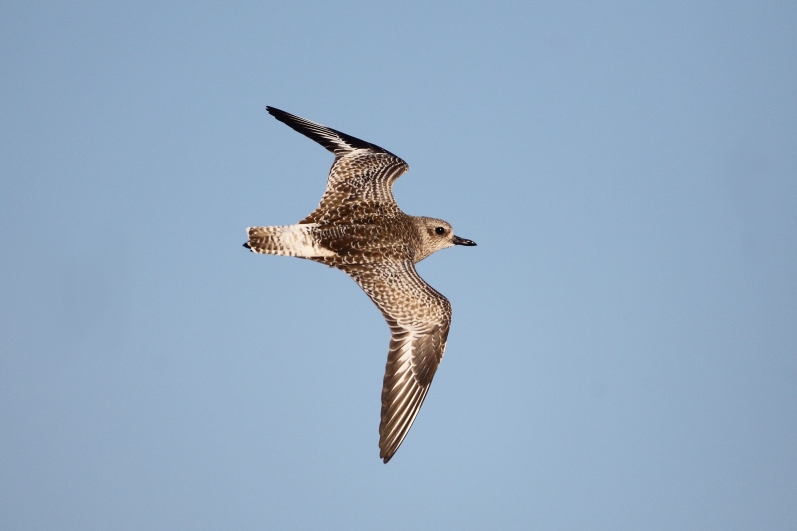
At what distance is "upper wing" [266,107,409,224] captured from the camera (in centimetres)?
2030

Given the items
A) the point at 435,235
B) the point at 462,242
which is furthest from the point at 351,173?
the point at 462,242

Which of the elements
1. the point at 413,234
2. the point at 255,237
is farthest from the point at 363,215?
the point at 255,237

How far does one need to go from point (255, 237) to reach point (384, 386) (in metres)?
3.93

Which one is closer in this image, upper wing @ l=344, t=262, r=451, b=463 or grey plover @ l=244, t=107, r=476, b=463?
upper wing @ l=344, t=262, r=451, b=463

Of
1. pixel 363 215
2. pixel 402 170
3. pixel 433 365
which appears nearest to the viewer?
pixel 433 365

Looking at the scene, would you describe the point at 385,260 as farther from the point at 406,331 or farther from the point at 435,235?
the point at 435,235

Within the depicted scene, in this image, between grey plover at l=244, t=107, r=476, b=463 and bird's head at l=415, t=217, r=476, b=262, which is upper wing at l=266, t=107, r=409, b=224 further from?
bird's head at l=415, t=217, r=476, b=262

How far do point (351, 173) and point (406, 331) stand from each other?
416 cm

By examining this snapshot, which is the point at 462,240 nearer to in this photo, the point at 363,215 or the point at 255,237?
the point at 363,215

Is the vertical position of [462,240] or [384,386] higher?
[462,240]

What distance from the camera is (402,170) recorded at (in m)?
21.5

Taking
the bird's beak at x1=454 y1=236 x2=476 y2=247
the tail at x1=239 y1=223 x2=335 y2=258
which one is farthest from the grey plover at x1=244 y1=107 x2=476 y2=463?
the bird's beak at x1=454 y1=236 x2=476 y2=247

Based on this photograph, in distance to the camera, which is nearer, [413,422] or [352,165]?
[413,422]

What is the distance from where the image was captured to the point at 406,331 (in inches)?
745
